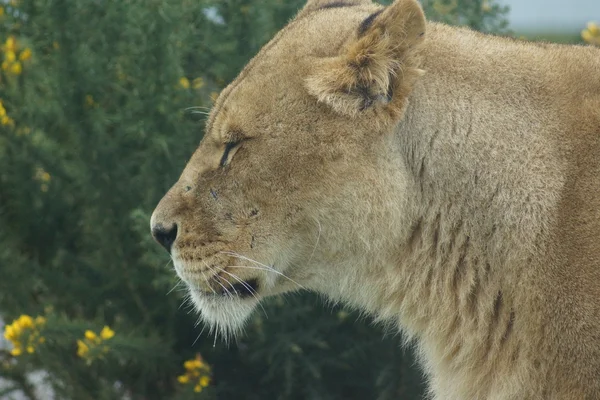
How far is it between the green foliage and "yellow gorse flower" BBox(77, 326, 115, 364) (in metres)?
0.18

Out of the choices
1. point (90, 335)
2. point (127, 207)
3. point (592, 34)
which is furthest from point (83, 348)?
point (592, 34)

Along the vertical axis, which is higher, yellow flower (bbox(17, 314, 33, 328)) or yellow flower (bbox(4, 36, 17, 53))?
yellow flower (bbox(4, 36, 17, 53))

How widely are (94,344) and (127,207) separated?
2.45 feet

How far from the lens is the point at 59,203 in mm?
4715

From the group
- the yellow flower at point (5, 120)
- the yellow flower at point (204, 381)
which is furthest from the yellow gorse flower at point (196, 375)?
the yellow flower at point (5, 120)

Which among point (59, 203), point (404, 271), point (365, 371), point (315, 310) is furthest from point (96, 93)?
point (404, 271)

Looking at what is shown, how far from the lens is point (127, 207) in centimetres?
453

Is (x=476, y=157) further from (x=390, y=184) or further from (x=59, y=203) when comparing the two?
(x=59, y=203)

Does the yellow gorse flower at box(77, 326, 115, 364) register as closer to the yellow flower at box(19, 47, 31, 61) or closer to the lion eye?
the lion eye

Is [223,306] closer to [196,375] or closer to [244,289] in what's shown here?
[244,289]

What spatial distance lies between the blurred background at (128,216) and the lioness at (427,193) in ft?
3.85

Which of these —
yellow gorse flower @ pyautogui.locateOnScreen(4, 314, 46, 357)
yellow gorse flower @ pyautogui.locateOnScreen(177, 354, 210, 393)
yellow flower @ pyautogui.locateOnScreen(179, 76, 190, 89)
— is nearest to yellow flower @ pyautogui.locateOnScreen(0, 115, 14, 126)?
yellow flower @ pyautogui.locateOnScreen(179, 76, 190, 89)

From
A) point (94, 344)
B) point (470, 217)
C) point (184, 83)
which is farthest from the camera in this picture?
point (184, 83)

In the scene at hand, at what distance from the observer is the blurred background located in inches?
172
